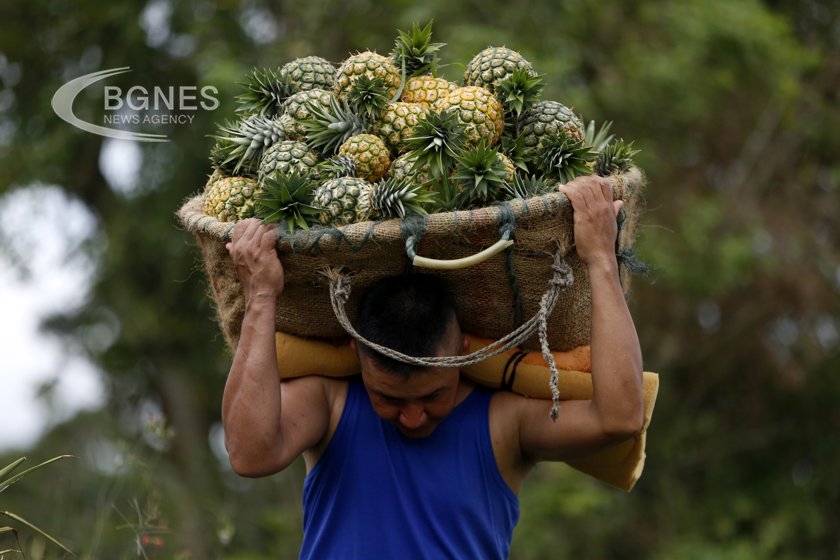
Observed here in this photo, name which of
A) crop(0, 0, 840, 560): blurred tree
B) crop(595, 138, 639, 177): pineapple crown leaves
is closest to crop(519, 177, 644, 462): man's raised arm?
crop(595, 138, 639, 177): pineapple crown leaves

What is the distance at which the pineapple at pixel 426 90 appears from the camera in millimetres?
2893

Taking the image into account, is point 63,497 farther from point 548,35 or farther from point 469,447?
point 548,35

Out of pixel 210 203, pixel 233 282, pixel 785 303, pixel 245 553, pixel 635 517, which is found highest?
pixel 210 203

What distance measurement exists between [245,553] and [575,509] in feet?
7.42

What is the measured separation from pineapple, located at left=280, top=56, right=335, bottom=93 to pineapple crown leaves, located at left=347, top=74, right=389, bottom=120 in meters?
0.19

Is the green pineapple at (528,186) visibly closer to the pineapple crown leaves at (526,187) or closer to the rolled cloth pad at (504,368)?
the pineapple crown leaves at (526,187)

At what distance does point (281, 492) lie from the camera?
9227mm

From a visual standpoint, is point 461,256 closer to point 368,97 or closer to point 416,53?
point 368,97

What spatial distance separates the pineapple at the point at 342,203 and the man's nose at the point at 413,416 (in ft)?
1.63

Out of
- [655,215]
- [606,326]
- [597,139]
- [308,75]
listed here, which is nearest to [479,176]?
[606,326]

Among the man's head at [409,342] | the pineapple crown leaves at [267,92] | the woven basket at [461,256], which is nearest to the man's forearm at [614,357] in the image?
the woven basket at [461,256]

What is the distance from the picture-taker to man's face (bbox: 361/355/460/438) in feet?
9.02

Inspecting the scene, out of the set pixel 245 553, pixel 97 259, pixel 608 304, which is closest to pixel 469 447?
pixel 608 304

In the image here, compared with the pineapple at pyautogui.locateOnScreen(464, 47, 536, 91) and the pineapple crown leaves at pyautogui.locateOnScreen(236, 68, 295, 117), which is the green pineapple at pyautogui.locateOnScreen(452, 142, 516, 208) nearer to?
the pineapple at pyautogui.locateOnScreen(464, 47, 536, 91)
